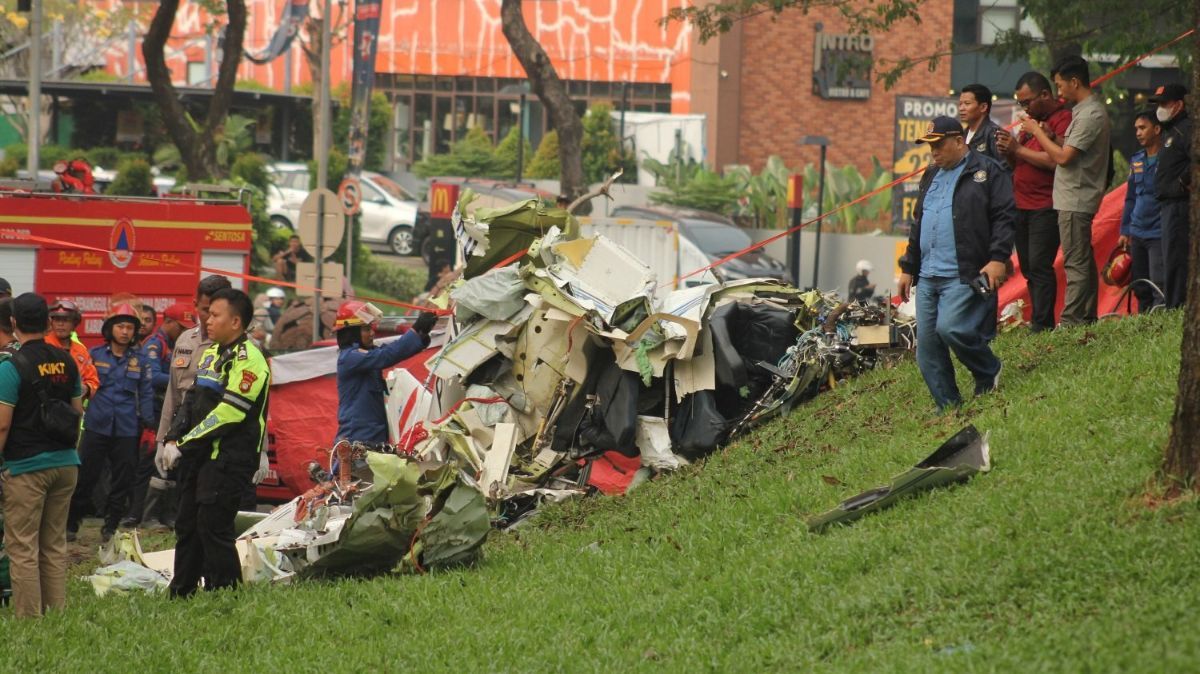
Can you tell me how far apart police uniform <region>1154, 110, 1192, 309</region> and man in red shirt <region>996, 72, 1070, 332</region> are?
28.0 inches

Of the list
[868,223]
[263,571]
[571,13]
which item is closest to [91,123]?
[571,13]

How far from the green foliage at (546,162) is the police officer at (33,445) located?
3921 cm

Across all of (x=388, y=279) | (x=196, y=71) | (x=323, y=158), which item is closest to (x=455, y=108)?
(x=196, y=71)

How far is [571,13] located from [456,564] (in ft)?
153

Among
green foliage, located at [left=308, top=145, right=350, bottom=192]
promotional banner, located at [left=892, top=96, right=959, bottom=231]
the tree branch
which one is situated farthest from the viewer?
promotional banner, located at [left=892, top=96, right=959, bottom=231]

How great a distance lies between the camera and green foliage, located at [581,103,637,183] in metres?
46.4

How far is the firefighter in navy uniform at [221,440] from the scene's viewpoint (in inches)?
318

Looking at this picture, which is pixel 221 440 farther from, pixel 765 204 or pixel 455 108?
pixel 455 108

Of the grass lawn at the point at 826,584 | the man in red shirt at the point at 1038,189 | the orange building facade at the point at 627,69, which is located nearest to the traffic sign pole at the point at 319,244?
the grass lawn at the point at 826,584

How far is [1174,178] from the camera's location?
380 inches

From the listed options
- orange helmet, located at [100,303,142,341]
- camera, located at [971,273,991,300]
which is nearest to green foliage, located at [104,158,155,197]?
orange helmet, located at [100,303,142,341]

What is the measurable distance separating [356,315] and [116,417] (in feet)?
7.50

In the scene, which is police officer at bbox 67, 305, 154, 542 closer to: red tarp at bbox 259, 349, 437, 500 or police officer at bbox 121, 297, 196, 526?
police officer at bbox 121, 297, 196, 526

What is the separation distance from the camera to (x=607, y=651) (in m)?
6.50
